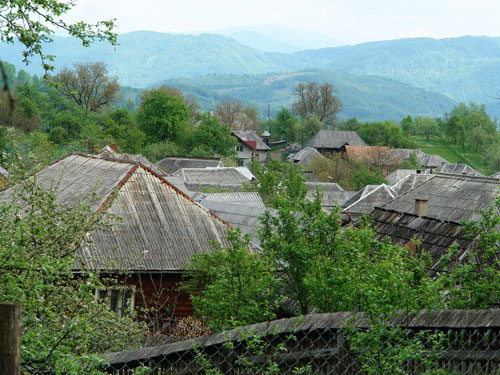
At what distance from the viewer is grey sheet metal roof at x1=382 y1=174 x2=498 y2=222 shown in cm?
1767

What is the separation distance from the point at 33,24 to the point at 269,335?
4.38m

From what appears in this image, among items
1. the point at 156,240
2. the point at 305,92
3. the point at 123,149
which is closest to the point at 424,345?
the point at 156,240

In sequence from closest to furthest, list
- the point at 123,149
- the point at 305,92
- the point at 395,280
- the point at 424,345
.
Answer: the point at 424,345
the point at 395,280
the point at 123,149
the point at 305,92

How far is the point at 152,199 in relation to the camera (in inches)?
642

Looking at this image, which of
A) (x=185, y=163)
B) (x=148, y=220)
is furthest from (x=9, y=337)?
(x=185, y=163)

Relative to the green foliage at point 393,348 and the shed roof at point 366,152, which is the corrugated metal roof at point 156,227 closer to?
the green foliage at point 393,348

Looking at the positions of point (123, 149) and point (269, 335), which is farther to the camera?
point (123, 149)

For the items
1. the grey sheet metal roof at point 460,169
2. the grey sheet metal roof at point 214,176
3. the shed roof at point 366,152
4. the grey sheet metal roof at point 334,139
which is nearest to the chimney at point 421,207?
the grey sheet metal roof at point 214,176

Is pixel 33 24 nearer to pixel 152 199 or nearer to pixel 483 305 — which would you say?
pixel 483 305

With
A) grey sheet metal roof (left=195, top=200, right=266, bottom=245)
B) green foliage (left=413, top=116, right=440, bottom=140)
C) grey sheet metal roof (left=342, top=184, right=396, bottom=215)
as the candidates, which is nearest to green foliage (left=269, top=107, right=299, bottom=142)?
green foliage (left=413, top=116, right=440, bottom=140)

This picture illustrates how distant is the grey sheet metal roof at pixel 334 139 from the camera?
321 feet

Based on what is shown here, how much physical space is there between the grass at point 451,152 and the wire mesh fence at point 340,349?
280 feet

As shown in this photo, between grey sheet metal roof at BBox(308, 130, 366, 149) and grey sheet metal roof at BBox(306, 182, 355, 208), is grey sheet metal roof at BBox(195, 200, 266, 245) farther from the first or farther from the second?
grey sheet metal roof at BBox(308, 130, 366, 149)

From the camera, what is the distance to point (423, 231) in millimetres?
17359
